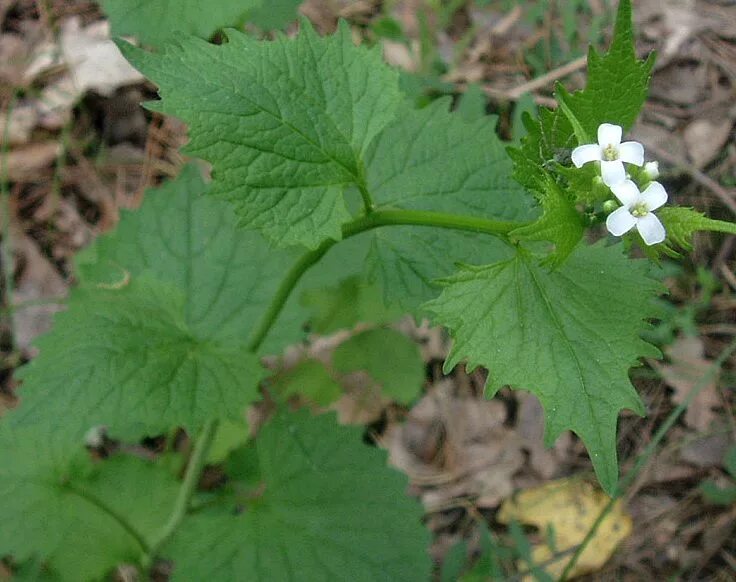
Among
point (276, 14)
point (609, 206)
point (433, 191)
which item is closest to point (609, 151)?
point (609, 206)

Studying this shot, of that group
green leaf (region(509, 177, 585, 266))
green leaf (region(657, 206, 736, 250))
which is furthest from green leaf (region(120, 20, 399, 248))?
green leaf (region(657, 206, 736, 250))

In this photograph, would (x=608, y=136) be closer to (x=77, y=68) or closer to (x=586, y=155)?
(x=586, y=155)

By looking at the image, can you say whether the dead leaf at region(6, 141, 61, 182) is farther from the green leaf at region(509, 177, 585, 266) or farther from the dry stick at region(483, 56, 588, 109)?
the green leaf at region(509, 177, 585, 266)

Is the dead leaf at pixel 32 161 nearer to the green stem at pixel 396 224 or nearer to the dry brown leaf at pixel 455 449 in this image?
the dry brown leaf at pixel 455 449

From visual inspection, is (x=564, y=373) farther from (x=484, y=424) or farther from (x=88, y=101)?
(x=88, y=101)

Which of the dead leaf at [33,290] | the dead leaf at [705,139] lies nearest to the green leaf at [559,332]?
the dead leaf at [705,139]
